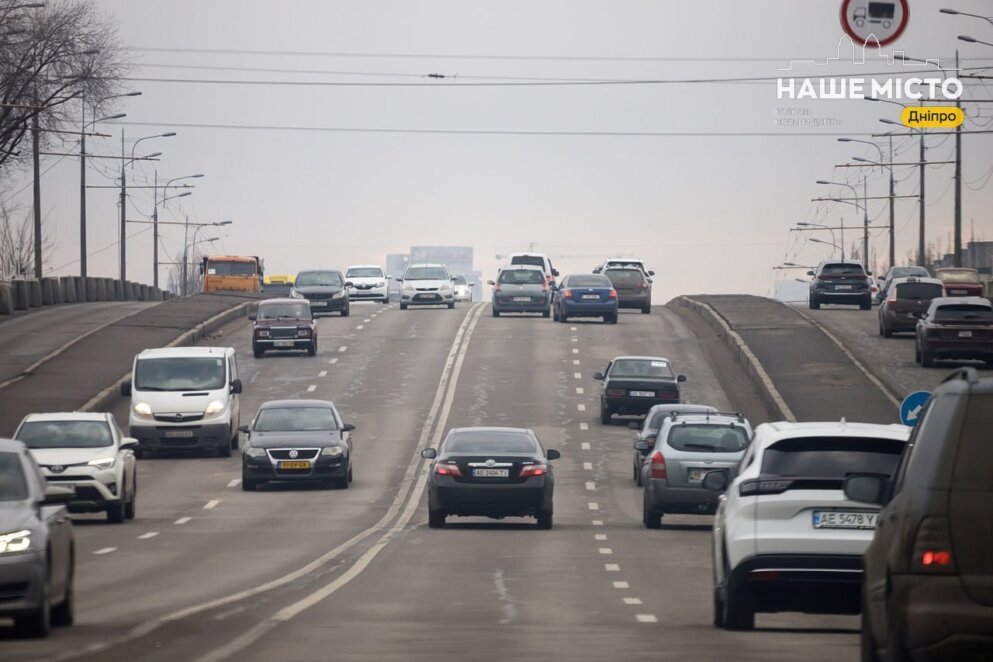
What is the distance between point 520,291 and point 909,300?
600 inches

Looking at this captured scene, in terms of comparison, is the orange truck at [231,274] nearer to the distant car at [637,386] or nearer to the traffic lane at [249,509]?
the traffic lane at [249,509]

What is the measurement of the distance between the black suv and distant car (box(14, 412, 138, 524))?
4226 centimetres

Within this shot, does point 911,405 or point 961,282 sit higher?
point 961,282

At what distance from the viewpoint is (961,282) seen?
6894 cm

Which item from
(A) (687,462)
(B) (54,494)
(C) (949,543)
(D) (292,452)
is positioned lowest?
(D) (292,452)

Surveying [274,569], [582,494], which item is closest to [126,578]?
[274,569]

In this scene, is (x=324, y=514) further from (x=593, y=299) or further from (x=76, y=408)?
(x=593, y=299)

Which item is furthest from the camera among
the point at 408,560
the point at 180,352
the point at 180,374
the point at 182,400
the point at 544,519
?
the point at 180,352

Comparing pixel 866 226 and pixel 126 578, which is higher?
pixel 866 226

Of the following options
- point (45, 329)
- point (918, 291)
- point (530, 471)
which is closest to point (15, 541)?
point (530, 471)

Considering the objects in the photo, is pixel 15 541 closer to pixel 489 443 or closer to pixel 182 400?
pixel 489 443

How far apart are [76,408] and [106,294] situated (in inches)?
1839

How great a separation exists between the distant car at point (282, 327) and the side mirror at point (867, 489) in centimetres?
4405

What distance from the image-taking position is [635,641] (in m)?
12.8
